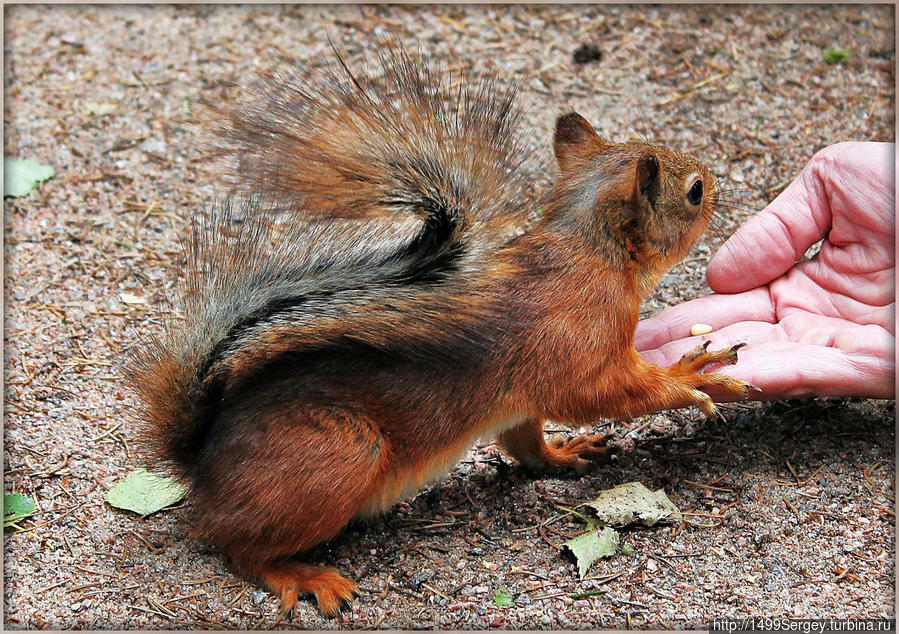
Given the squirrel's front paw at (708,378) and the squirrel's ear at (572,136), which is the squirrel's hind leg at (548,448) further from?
the squirrel's ear at (572,136)

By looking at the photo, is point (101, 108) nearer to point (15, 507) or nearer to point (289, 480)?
point (15, 507)

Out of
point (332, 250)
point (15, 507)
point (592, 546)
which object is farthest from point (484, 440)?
point (15, 507)

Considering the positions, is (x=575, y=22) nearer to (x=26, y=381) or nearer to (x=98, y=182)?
(x=98, y=182)

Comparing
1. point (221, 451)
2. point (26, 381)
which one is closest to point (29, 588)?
point (221, 451)

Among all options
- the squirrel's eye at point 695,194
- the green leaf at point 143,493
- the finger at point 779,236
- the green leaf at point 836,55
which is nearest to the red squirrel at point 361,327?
the squirrel's eye at point 695,194

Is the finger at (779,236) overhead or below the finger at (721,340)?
overhead

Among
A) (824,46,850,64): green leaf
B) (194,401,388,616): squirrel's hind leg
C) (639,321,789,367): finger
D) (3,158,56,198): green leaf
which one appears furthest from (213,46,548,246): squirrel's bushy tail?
(824,46,850,64): green leaf

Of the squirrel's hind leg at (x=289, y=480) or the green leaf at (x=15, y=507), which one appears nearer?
the squirrel's hind leg at (x=289, y=480)
